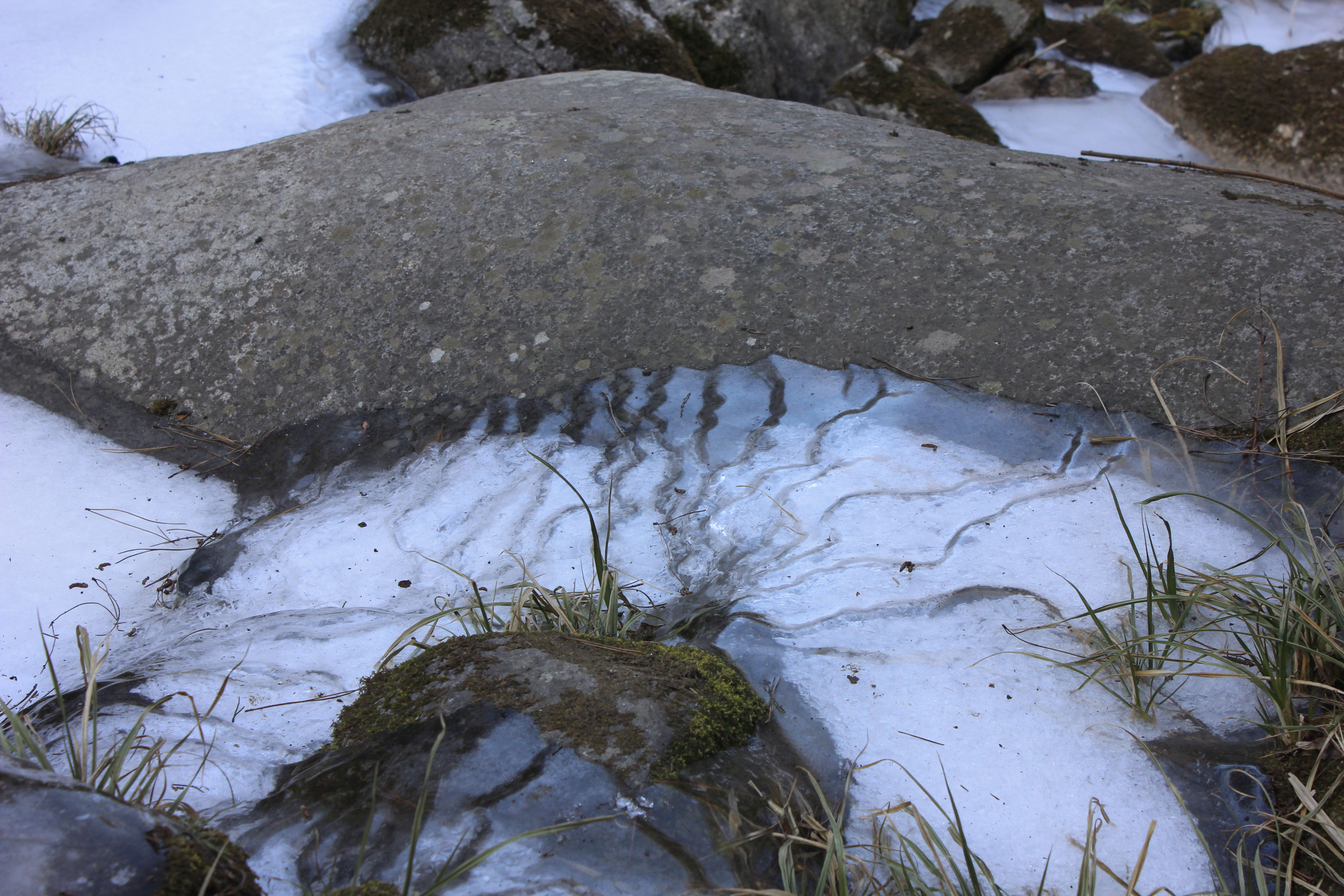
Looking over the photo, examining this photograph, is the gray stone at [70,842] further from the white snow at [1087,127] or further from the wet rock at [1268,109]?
the wet rock at [1268,109]

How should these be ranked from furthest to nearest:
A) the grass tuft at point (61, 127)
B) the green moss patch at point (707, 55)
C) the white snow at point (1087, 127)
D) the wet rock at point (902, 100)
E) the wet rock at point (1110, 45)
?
the wet rock at point (1110, 45) → the white snow at point (1087, 127) → the wet rock at point (902, 100) → the green moss patch at point (707, 55) → the grass tuft at point (61, 127)

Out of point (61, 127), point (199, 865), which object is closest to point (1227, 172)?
point (199, 865)

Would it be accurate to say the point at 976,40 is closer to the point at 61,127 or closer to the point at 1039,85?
the point at 1039,85

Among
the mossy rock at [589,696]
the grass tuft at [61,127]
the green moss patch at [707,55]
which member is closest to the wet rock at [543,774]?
the mossy rock at [589,696]

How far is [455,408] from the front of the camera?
232 centimetres

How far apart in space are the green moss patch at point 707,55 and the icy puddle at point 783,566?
3.45 metres

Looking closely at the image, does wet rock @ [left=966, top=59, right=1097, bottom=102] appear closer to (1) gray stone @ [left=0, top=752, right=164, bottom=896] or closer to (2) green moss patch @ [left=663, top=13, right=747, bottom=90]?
(2) green moss patch @ [left=663, top=13, right=747, bottom=90]

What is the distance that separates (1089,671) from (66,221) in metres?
3.27

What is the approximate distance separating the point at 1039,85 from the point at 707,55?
2915 mm

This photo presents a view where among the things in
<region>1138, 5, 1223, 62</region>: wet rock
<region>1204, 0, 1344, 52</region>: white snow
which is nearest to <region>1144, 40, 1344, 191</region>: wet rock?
<region>1138, 5, 1223, 62</region>: wet rock

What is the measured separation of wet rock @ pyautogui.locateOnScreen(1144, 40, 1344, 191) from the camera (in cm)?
511

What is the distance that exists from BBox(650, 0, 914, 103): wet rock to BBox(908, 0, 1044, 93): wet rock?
14.3 inches

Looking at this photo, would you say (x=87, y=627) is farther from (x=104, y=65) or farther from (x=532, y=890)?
(x=104, y=65)

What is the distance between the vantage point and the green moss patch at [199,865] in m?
1.03
